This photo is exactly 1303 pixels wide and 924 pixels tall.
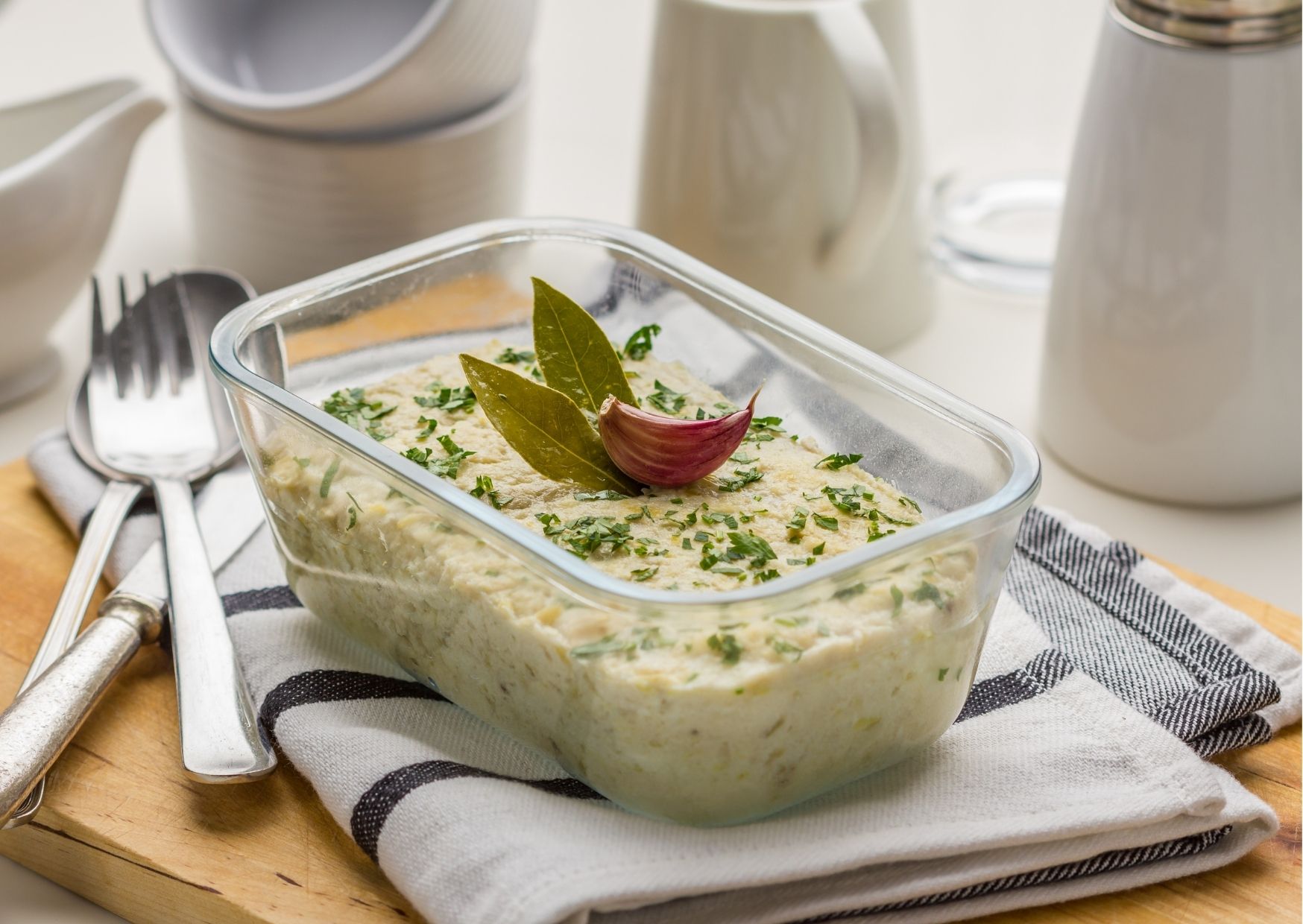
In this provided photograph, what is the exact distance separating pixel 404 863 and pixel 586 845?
11 cm

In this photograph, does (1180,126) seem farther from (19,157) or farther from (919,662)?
(19,157)

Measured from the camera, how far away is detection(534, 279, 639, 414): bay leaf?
3.67 ft

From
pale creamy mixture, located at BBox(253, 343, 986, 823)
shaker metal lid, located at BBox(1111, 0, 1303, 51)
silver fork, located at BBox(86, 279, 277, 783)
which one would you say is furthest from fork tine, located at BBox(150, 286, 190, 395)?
shaker metal lid, located at BBox(1111, 0, 1303, 51)

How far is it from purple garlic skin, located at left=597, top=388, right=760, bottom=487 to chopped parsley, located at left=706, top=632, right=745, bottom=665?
0.64 ft

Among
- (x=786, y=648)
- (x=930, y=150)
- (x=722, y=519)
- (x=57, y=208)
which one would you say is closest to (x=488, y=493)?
(x=722, y=519)

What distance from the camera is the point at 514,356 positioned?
1237mm

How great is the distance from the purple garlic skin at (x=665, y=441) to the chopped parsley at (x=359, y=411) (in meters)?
0.19

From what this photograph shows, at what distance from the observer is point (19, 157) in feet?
5.41

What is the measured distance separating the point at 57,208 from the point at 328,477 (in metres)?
0.60

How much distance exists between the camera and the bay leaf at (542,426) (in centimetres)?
105

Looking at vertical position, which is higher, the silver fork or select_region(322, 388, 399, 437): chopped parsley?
select_region(322, 388, 399, 437): chopped parsley

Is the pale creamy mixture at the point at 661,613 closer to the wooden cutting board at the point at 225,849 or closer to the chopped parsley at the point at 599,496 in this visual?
the chopped parsley at the point at 599,496

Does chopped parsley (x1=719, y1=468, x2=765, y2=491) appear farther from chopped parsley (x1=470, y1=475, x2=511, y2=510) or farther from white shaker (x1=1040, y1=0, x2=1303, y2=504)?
white shaker (x1=1040, y1=0, x2=1303, y2=504)

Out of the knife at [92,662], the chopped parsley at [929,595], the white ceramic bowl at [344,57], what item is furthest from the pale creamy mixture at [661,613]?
the white ceramic bowl at [344,57]
